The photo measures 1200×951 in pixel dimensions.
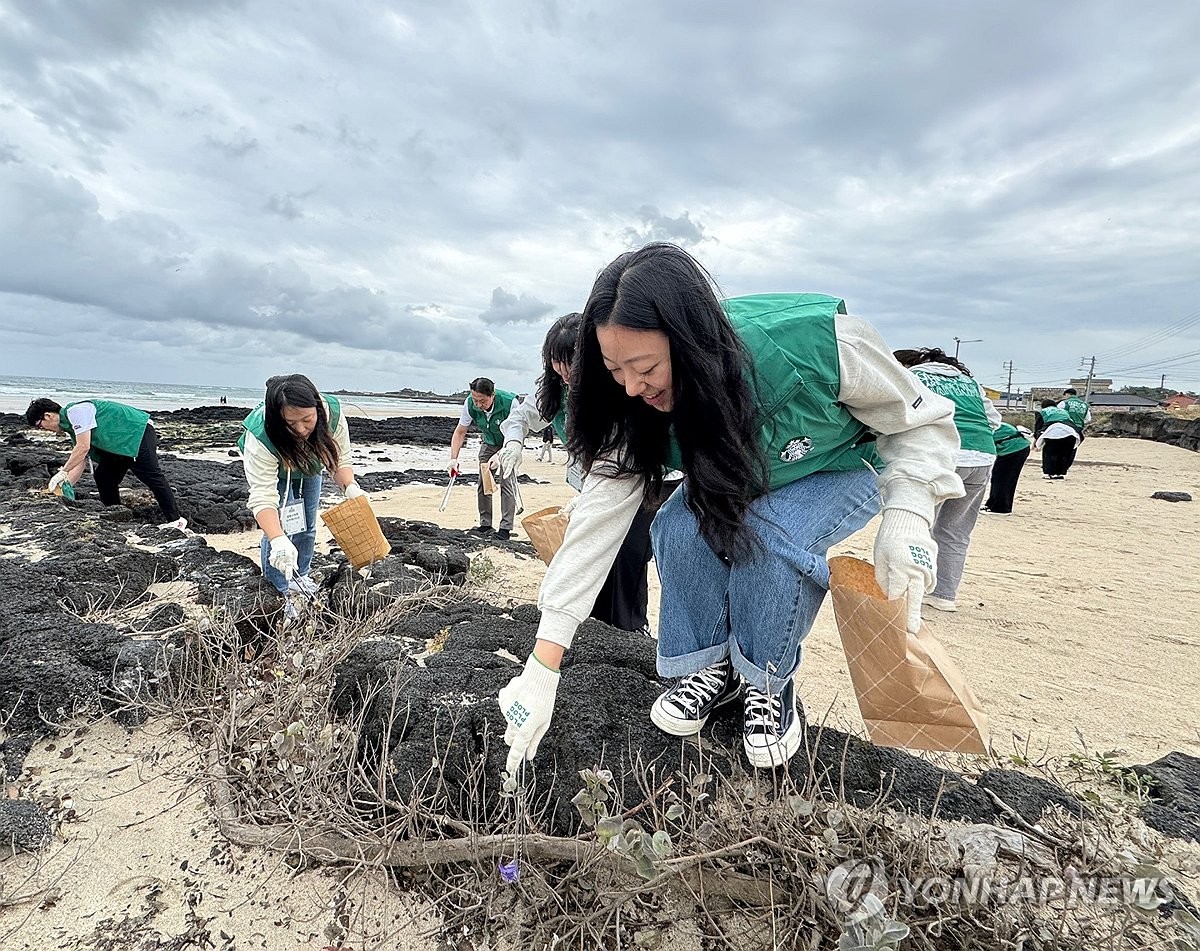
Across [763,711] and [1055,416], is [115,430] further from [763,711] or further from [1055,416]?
[1055,416]

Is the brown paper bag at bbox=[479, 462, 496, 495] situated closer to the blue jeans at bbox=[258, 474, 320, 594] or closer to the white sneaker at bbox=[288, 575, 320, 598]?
the blue jeans at bbox=[258, 474, 320, 594]

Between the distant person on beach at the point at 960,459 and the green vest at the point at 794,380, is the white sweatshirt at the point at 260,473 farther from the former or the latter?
the distant person on beach at the point at 960,459

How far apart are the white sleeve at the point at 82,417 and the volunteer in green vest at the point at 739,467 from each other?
621cm

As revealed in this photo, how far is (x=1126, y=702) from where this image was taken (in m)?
2.66

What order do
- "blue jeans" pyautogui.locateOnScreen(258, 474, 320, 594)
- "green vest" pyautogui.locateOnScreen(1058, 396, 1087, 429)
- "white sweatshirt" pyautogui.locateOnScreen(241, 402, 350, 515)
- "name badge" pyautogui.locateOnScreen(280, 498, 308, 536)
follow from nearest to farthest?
1. "white sweatshirt" pyautogui.locateOnScreen(241, 402, 350, 515)
2. "name badge" pyautogui.locateOnScreen(280, 498, 308, 536)
3. "blue jeans" pyautogui.locateOnScreen(258, 474, 320, 594)
4. "green vest" pyautogui.locateOnScreen(1058, 396, 1087, 429)

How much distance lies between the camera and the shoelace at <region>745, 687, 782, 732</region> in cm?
169

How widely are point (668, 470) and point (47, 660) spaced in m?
2.46

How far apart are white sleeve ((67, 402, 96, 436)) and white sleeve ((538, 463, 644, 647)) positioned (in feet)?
Result: 20.4

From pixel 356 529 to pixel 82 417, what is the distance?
423 centimetres

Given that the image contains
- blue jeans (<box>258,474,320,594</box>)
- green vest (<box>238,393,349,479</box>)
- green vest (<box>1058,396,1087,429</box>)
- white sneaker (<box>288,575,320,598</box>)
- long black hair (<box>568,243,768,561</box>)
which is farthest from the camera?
green vest (<box>1058,396,1087,429</box>)

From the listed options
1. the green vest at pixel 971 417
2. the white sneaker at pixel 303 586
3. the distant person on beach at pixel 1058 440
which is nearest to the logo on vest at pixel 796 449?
the white sneaker at pixel 303 586

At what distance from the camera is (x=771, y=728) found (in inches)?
66.3

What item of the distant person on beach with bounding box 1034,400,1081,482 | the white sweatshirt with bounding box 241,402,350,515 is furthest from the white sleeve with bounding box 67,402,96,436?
the distant person on beach with bounding box 1034,400,1081,482

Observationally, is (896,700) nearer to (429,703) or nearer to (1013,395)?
(429,703)
